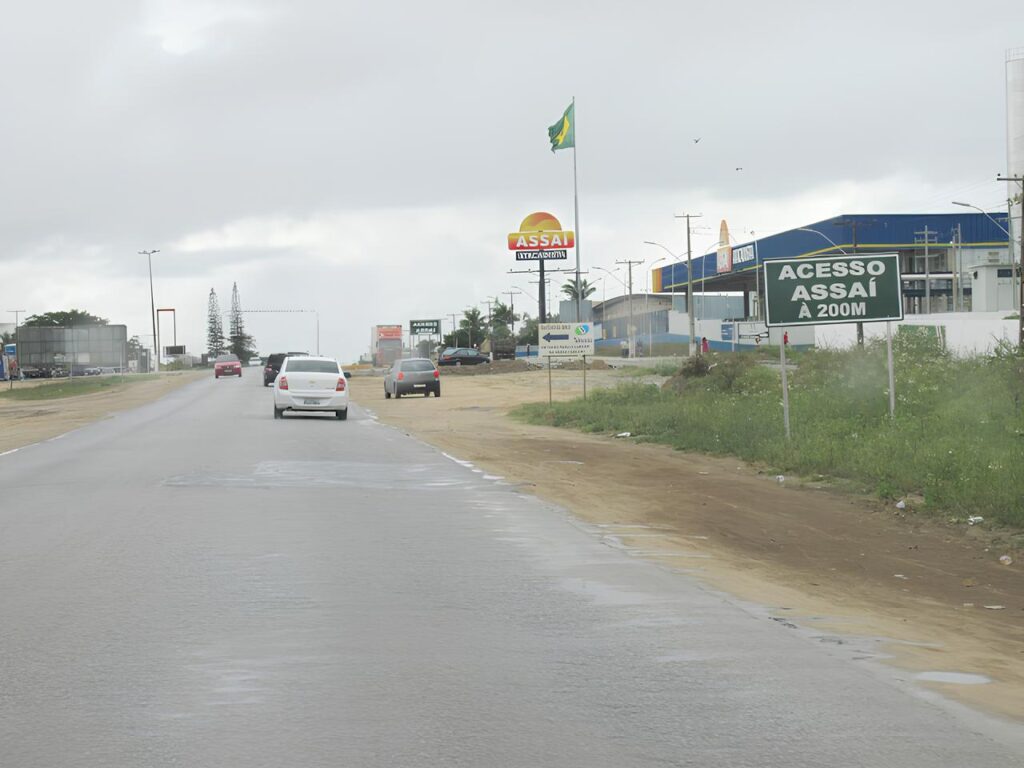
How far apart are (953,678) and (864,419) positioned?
57.6 feet

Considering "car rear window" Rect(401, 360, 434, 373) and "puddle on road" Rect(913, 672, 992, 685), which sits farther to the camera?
"car rear window" Rect(401, 360, 434, 373)

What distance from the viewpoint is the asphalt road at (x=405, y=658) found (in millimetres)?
5465

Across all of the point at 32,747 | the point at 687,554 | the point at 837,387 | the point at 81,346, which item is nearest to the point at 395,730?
the point at 32,747

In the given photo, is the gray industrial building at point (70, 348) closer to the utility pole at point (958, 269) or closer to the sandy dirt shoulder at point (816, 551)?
the utility pole at point (958, 269)

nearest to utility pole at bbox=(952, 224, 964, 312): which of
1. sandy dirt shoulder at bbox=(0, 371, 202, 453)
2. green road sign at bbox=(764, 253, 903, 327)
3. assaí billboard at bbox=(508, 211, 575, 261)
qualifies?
assaí billboard at bbox=(508, 211, 575, 261)

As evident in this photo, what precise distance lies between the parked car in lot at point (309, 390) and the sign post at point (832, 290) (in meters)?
15.8

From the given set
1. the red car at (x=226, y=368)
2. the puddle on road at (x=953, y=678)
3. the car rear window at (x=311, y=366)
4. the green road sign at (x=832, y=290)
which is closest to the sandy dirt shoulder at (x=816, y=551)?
the puddle on road at (x=953, y=678)

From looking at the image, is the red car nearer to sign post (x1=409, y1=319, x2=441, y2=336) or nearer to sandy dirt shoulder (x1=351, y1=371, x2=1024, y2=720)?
sign post (x1=409, y1=319, x2=441, y2=336)

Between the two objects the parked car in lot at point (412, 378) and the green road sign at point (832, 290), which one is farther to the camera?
the parked car in lot at point (412, 378)

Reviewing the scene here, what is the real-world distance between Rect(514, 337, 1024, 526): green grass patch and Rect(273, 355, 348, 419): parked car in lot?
5502mm

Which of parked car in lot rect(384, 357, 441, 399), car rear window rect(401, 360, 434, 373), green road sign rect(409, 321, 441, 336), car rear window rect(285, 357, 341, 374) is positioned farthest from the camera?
green road sign rect(409, 321, 441, 336)

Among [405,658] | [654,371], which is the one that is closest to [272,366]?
[654,371]

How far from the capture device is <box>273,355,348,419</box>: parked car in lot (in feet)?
116

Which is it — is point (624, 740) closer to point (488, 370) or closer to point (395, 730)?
point (395, 730)
